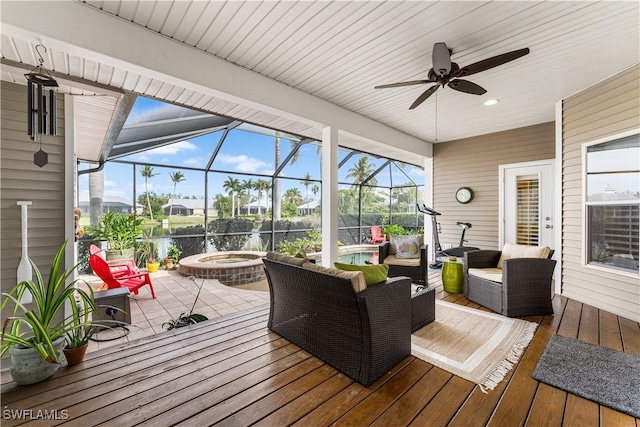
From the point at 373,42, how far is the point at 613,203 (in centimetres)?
361

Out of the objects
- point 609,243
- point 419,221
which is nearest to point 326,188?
point 609,243

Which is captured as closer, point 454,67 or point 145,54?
point 145,54

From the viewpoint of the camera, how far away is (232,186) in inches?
320

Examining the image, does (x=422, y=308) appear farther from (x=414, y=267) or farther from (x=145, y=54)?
(x=145, y=54)

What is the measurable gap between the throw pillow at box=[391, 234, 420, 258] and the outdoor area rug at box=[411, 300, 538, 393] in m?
1.16

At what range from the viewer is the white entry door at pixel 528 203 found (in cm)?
504

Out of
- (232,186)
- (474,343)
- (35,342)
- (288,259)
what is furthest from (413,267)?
(232,186)

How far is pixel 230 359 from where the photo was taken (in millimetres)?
2324

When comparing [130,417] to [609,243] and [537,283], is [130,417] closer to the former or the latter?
[537,283]

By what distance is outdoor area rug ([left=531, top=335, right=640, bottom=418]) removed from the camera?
1864 mm

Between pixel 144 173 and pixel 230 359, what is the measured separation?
6145 mm

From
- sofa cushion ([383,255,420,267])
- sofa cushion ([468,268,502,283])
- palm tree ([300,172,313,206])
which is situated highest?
palm tree ([300,172,313,206])

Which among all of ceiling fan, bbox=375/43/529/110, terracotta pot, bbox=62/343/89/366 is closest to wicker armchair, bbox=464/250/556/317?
ceiling fan, bbox=375/43/529/110

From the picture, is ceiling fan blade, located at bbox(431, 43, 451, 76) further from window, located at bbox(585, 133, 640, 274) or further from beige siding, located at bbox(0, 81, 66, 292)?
beige siding, located at bbox(0, 81, 66, 292)
